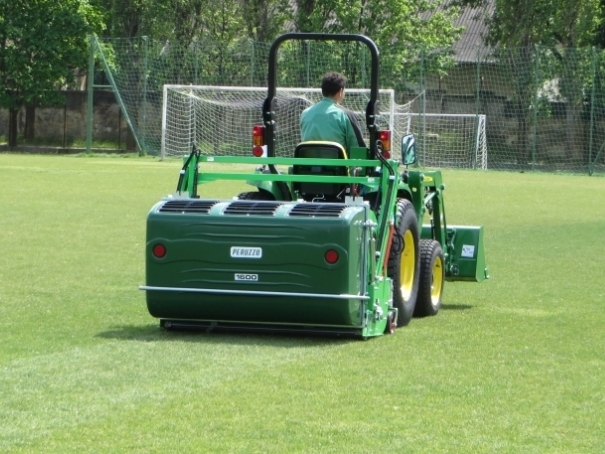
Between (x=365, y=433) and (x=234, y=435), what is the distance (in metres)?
0.62

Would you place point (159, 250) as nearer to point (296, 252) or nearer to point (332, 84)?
point (296, 252)

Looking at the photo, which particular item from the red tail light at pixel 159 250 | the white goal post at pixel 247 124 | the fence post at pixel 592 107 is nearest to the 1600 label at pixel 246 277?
the red tail light at pixel 159 250

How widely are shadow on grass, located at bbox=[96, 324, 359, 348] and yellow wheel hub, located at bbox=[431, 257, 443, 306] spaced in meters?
1.75

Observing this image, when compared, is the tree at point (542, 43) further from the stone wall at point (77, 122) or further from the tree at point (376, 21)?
the stone wall at point (77, 122)

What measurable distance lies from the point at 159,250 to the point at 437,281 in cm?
277

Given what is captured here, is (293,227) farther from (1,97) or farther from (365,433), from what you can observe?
(1,97)

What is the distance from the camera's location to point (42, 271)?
41.9 feet

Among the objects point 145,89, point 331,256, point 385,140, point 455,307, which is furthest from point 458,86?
point 331,256

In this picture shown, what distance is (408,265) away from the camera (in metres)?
10.2

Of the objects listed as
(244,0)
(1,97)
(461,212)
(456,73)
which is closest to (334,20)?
(244,0)

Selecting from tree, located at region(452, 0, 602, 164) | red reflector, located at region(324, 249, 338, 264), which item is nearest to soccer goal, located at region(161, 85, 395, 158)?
tree, located at region(452, 0, 602, 164)

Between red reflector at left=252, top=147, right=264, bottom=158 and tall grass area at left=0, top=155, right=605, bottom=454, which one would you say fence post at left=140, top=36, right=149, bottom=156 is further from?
red reflector at left=252, top=147, right=264, bottom=158

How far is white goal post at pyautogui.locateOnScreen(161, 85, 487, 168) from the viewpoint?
37906 mm

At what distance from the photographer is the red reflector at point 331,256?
878 centimetres
